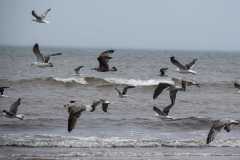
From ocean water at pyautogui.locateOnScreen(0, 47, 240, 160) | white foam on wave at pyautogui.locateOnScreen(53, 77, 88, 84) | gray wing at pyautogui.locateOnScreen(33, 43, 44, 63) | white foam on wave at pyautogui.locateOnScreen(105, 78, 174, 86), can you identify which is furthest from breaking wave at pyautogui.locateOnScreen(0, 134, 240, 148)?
white foam on wave at pyautogui.locateOnScreen(105, 78, 174, 86)

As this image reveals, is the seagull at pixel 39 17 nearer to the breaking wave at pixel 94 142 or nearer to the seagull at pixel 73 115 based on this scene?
the breaking wave at pixel 94 142

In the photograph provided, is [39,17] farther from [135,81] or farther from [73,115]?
[135,81]

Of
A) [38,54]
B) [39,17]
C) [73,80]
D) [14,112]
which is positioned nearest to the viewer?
[38,54]

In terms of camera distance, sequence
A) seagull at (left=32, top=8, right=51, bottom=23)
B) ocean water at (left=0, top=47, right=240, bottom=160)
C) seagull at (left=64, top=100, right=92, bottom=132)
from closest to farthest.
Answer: seagull at (left=64, top=100, right=92, bottom=132), ocean water at (left=0, top=47, right=240, bottom=160), seagull at (left=32, top=8, right=51, bottom=23)

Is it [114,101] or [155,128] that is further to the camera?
[114,101]

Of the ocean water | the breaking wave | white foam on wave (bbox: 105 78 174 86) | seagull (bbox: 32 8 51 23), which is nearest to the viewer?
the ocean water

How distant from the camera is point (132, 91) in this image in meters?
35.8

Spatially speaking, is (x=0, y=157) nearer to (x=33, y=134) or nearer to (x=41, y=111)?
(x=33, y=134)

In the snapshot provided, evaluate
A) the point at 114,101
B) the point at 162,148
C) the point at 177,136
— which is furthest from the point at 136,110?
the point at 162,148

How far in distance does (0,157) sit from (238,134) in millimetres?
8308

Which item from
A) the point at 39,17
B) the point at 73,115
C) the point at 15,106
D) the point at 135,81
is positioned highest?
the point at 135,81

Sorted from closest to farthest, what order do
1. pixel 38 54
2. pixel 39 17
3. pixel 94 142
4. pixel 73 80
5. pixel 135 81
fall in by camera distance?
pixel 94 142 → pixel 38 54 → pixel 39 17 → pixel 73 80 → pixel 135 81

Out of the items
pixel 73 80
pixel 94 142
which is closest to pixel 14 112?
pixel 94 142

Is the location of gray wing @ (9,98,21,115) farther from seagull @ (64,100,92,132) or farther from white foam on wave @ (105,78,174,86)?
white foam on wave @ (105,78,174,86)
